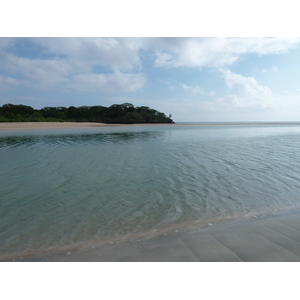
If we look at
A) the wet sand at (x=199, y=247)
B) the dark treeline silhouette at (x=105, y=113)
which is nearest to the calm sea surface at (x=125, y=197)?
the wet sand at (x=199, y=247)

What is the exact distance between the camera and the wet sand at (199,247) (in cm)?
292

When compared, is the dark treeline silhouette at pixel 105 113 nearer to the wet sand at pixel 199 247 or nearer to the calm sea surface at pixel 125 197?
Answer: the calm sea surface at pixel 125 197

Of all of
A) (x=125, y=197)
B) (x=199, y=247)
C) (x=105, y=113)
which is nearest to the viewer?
(x=199, y=247)

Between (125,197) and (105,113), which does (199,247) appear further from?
(105,113)

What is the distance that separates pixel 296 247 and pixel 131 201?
3.64 meters

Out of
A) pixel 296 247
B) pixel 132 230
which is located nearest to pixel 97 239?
pixel 132 230

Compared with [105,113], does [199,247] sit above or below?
below

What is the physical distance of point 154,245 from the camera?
3260mm

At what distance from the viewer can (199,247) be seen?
3.15 meters

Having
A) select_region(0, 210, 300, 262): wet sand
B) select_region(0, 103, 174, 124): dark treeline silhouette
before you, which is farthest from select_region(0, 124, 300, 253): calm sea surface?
select_region(0, 103, 174, 124): dark treeline silhouette

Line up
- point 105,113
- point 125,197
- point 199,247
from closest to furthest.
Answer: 1. point 199,247
2. point 125,197
3. point 105,113

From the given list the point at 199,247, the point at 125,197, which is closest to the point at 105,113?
the point at 125,197

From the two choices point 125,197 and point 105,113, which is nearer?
point 125,197

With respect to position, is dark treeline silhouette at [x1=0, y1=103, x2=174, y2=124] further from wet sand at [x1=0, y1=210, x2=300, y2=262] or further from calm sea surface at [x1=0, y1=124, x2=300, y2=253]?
wet sand at [x1=0, y1=210, x2=300, y2=262]
